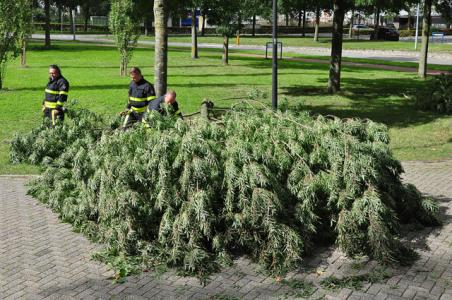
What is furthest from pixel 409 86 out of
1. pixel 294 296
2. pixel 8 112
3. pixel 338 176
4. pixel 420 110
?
pixel 294 296

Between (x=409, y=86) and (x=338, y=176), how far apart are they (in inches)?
674

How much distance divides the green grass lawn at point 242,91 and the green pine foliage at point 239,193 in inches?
69.1

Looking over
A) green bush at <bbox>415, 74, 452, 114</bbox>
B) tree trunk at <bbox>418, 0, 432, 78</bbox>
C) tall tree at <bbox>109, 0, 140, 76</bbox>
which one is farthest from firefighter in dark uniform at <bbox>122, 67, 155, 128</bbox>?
tree trunk at <bbox>418, 0, 432, 78</bbox>

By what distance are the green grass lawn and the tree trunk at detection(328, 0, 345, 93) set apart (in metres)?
0.51

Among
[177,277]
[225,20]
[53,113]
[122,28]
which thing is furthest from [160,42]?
[225,20]

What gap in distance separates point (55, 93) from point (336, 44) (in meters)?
10.6

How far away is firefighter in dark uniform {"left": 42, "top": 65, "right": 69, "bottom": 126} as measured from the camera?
39.6ft

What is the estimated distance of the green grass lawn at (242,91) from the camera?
1415cm

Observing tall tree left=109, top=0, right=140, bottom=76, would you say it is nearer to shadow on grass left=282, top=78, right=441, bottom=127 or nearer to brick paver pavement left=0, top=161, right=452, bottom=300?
shadow on grass left=282, top=78, right=441, bottom=127

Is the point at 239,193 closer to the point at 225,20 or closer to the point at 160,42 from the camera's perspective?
the point at 160,42

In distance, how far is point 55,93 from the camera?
1239 cm

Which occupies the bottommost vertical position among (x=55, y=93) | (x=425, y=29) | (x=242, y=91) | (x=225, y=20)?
(x=242, y=91)

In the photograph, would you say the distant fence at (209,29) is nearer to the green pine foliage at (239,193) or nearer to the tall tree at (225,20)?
the tall tree at (225,20)

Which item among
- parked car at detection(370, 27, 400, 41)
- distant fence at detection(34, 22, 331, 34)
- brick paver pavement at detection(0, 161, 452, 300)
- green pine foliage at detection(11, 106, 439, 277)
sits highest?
distant fence at detection(34, 22, 331, 34)
